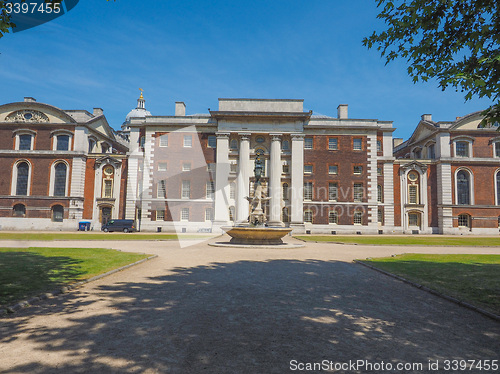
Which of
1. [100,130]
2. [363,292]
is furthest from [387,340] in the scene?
[100,130]

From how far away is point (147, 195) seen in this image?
4206cm

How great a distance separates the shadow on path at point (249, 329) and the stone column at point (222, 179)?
32.4 m

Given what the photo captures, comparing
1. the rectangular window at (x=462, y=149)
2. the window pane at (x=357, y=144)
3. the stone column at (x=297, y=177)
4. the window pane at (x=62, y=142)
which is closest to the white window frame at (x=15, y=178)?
the window pane at (x=62, y=142)

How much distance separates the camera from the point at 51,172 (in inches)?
1668

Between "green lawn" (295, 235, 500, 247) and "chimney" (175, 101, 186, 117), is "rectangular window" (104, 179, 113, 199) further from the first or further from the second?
"green lawn" (295, 235, 500, 247)

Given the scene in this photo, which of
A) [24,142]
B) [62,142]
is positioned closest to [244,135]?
[62,142]

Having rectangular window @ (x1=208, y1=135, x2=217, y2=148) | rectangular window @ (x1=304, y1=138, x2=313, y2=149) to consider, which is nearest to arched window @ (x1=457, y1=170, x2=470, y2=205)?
rectangular window @ (x1=304, y1=138, x2=313, y2=149)

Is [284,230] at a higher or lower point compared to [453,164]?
lower

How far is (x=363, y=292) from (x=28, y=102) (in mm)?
49386

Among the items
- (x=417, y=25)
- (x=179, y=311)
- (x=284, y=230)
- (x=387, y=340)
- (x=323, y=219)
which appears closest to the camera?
(x=387, y=340)

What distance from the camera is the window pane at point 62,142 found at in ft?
141

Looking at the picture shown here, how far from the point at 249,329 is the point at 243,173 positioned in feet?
118

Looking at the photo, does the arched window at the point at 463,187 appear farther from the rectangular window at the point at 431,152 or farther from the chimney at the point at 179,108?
the chimney at the point at 179,108

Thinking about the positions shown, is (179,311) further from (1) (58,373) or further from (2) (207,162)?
(2) (207,162)
